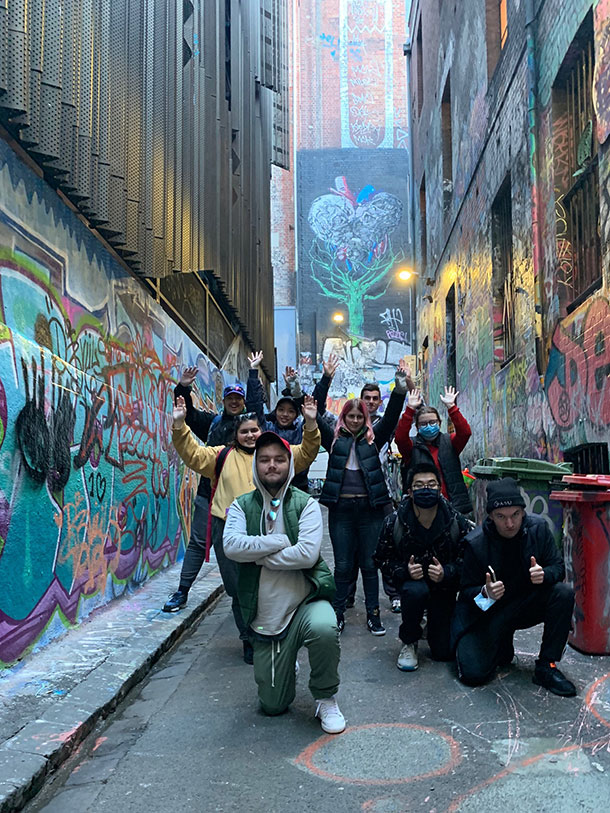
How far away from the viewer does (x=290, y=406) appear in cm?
614

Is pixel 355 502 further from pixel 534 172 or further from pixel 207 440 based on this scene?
pixel 534 172

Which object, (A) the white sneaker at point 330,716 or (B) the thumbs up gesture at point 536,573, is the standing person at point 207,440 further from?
(B) the thumbs up gesture at point 536,573

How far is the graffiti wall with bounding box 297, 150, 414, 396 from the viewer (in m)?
37.6

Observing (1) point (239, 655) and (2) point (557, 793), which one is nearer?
(2) point (557, 793)

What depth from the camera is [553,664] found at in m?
4.00

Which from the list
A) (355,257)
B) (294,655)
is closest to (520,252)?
(294,655)

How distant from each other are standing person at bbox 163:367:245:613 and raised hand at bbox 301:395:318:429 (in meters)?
0.97

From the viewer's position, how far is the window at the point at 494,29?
11.0 m

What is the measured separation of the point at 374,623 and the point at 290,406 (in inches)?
75.0

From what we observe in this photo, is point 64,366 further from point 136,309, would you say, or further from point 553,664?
point 553,664

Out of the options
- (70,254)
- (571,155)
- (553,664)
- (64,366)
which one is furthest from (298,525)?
(571,155)

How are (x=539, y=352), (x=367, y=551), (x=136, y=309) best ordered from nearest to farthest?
(x=367, y=551)
(x=136, y=309)
(x=539, y=352)

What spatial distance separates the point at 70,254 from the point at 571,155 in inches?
210

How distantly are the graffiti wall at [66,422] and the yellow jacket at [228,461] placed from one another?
33.6 inches
